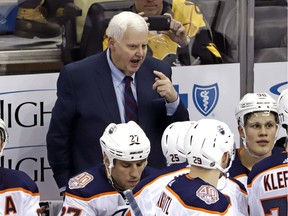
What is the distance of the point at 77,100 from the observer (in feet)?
22.9

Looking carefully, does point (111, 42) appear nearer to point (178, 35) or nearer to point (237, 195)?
point (178, 35)

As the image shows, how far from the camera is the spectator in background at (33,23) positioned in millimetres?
7391

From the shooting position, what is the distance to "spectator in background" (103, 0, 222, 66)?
7.54 meters

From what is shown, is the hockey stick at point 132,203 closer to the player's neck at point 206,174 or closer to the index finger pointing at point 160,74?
the player's neck at point 206,174

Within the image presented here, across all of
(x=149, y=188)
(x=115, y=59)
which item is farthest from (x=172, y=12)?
(x=149, y=188)

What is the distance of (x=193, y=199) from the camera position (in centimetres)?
533

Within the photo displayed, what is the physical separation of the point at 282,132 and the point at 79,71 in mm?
1636

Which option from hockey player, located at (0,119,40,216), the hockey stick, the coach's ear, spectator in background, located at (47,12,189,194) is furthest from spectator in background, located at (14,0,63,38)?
the hockey stick

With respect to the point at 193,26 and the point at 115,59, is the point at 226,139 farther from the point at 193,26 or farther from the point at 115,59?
the point at 193,26

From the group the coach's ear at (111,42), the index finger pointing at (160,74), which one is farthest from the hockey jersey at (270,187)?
the coach's ear at (111,42)

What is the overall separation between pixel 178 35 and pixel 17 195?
1.82 meters

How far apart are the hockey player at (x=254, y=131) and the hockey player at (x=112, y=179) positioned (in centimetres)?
81

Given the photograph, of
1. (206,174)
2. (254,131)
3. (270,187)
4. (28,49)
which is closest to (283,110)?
(254,131)

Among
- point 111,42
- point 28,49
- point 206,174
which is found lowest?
point 206,174
